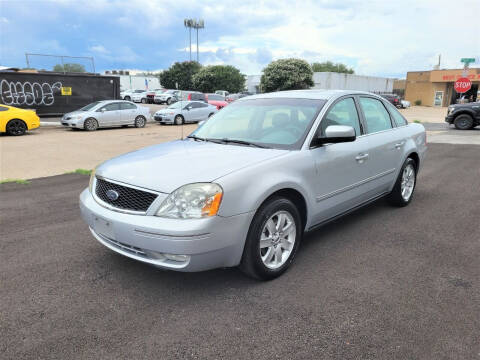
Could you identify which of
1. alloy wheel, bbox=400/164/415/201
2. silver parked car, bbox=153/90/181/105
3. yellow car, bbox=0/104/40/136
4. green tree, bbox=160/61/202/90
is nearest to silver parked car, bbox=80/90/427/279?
alloy wheel, bbox=400/164/415/201

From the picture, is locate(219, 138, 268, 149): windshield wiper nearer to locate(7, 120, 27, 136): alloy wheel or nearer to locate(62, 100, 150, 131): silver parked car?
locate(7, 120, 27, 136): alloy wheel

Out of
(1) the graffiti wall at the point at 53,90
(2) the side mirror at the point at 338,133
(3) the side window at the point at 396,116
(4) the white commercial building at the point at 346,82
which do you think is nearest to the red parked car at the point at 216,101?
(1) the graffiti wall at the point at 53,90

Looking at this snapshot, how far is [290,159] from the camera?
333 centimetres

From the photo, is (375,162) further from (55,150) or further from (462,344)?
(55,150)

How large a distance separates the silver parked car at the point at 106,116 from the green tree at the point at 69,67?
6.97 m

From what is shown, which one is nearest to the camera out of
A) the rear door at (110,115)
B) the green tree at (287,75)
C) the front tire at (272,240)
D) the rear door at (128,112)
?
the front tire at (272,240)

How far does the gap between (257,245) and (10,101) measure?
21.4 meters

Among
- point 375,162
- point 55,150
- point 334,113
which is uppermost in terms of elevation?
point 334,113

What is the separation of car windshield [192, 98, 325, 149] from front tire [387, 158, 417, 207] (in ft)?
6.40

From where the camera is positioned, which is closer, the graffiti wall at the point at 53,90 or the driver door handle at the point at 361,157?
the driver door handle at the point at 361,157

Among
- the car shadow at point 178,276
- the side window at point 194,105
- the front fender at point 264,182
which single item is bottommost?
the car shadow at point 178,276

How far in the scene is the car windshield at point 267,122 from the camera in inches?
145

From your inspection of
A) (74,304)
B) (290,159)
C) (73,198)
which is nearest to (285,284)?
(290,159)

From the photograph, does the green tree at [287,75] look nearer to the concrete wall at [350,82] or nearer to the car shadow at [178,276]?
the concrete wall at [350,82]
